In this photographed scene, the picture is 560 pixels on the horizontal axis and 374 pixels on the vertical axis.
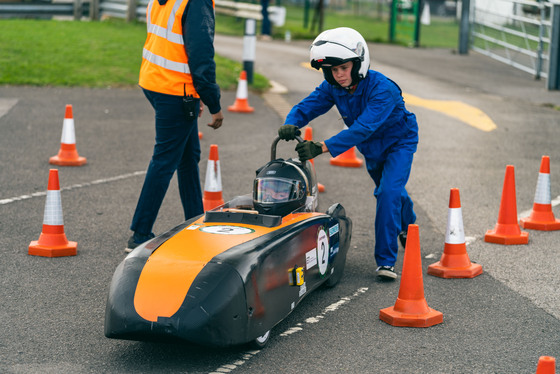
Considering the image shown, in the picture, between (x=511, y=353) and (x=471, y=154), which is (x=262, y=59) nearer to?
(x=471, y=154)

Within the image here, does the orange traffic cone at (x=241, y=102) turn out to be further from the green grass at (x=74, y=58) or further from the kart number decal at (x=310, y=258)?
the kart number decal at (x=310, y=258)

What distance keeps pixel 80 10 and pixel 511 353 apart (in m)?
19.0

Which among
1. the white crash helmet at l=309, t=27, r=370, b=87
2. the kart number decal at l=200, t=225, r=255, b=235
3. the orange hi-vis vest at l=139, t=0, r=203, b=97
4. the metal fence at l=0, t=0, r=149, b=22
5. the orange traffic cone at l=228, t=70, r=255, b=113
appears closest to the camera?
the kart number decal at l=200, t=225, r=255, b=235

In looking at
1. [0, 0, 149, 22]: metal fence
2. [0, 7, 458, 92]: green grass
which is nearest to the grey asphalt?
[0, 7, 458, 92]: green grass

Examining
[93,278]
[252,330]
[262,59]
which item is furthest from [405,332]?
[262,59]

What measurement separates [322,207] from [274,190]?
2877mm

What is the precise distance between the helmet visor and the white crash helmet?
0.99 m

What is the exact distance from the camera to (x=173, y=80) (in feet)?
23.1

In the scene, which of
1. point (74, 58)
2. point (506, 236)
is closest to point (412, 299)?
point (506, 236)

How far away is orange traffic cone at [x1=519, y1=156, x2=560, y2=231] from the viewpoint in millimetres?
8352

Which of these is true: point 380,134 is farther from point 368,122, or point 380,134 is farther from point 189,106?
point 189,106

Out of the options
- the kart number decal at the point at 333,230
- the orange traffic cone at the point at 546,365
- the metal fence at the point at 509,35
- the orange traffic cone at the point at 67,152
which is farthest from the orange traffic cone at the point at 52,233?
the metal fence at the point at 509,35

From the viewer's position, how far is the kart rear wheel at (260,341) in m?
5.21

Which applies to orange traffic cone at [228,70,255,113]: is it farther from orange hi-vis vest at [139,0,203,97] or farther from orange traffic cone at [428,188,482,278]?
orange traffic cone at [428,188,482,278]
